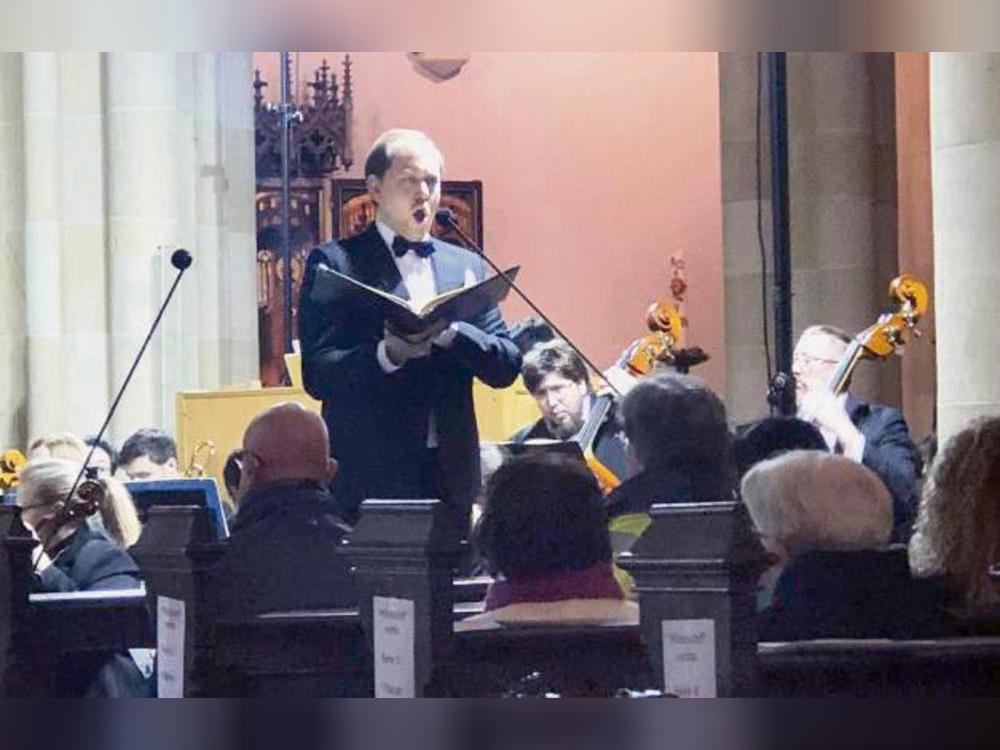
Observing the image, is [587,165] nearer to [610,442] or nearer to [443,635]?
[610,442]

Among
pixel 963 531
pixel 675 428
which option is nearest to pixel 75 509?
pixel 675 428

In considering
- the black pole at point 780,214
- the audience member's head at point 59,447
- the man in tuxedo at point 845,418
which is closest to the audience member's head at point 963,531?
the man in tuxedo at point 845,418

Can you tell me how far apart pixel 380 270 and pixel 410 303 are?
133mm

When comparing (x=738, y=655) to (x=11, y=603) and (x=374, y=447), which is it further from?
(x=11, y=603)

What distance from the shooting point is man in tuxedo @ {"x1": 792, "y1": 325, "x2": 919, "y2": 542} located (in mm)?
5789

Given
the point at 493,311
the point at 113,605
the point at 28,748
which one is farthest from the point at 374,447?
the point at 28,748

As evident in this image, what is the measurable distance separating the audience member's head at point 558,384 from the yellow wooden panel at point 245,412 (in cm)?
4

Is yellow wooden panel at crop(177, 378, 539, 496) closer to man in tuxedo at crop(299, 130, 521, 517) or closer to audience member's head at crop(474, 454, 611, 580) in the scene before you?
man in tuxedo at crop(299, 130, 521, 517)

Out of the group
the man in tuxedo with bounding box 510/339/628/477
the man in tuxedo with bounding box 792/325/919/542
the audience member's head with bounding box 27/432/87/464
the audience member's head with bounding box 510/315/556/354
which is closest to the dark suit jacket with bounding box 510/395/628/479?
the man in tuxedo with bounding box 510/339/628/477

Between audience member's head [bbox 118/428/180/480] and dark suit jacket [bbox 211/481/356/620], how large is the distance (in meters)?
0.51

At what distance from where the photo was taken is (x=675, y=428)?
5676mm

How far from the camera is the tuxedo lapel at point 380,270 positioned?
597 centimetres

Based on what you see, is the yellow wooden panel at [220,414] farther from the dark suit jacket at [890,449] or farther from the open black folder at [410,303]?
the dark suit jacket at [890,449]

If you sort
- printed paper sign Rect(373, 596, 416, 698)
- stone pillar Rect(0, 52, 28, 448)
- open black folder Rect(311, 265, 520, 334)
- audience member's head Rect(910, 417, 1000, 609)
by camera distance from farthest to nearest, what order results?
stone pillar Rect(0, 52, 28, 448), open black folder Rect(311, 265, 520, 334), printed paper sign Rect(373, 596, 416, 698), audience member's head Rect(910, 417, 1000, 609)
